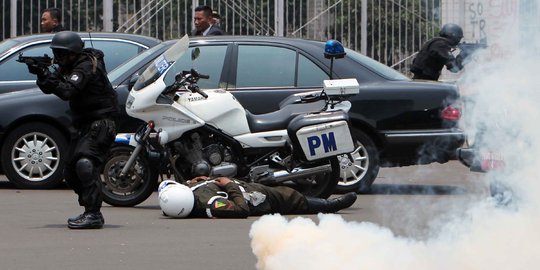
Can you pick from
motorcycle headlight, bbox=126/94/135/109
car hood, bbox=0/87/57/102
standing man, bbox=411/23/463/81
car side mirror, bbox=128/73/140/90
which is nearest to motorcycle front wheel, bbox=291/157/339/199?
motorcycle headlight, bbox=126/94/135/109

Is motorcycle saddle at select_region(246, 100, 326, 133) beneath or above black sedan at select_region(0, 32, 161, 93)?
beneath

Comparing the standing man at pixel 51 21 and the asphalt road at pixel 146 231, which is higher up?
the standing man at pixel 51 21

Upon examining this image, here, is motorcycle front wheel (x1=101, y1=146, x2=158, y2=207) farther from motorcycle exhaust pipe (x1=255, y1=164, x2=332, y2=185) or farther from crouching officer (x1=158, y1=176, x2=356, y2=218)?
motorcycle exhaust pipe (x1=255, y1=164, x2=332, y2=185)

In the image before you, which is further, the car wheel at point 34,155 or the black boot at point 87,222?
the car wheel at point 34,155

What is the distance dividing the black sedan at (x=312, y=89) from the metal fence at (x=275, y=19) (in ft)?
26.3

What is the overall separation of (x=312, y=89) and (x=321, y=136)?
1640 mm

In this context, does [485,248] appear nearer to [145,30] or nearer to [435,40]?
[435,40]

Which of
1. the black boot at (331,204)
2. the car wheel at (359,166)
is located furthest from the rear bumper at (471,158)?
the car wheel at (359,166)

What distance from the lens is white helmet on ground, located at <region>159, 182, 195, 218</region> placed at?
10406 mm

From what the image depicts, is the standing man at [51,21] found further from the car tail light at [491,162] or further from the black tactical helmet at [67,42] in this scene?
the car tail light at [491,162]

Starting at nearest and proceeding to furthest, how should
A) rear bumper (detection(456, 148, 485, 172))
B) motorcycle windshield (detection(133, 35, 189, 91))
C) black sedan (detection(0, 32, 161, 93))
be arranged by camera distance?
rear bumper (detection(456, 148, 485, 172)) < motorcycle windshield (detection(133, 35, 189, 91)) < black sedan (detection(0, 32, 161, 93))

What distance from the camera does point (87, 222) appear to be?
9875mm

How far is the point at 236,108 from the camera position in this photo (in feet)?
37.1

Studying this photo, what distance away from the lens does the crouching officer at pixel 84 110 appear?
9805 millimetres
